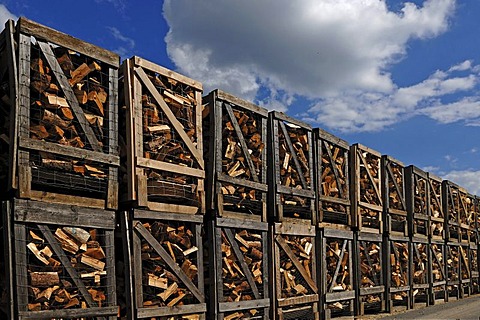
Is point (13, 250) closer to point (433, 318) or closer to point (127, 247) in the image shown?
point (127, 247)

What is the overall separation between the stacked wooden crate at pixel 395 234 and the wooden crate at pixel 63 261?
29.7 feet

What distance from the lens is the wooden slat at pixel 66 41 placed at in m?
7.07

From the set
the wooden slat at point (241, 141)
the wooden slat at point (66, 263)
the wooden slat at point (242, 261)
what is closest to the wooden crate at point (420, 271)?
the wooden slat at point (242, 261)

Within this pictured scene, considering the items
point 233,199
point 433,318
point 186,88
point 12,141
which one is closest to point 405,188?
point 433,318

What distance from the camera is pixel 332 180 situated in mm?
12961

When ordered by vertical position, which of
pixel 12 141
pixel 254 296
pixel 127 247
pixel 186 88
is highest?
pixel 186 88

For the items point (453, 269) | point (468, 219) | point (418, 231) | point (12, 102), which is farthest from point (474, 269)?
point (12, 102)

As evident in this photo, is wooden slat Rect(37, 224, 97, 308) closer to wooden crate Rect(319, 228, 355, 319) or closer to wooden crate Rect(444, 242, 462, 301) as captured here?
wooden crate Rect(319, 228, 355, 319)

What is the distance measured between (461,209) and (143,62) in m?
16.6

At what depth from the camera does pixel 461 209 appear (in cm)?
2147

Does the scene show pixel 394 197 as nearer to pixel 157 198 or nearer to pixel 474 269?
pixel 474 269

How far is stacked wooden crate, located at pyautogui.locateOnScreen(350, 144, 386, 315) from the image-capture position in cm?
1348

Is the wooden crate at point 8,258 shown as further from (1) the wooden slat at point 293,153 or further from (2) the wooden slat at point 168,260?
(1) the wooden slat at point 293,153

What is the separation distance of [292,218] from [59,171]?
17.5 ft
